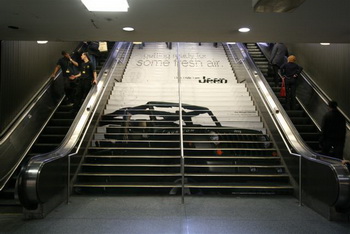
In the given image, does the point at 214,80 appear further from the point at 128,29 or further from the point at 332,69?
the point at 128,29

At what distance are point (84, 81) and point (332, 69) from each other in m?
6.31

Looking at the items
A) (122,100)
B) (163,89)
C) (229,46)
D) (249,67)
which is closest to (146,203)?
(122,100)

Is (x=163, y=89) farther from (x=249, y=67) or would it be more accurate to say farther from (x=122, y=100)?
(x=249, y=67)

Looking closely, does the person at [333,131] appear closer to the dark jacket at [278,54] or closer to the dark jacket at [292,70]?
the dark jacket at [292,70]

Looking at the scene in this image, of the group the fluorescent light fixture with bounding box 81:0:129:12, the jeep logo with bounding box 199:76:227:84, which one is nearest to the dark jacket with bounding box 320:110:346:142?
the fluorescent light fixture with bounding box 81:0:129:12

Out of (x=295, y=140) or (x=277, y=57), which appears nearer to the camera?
(x=295, y=140)

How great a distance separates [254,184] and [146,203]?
7.02 feet

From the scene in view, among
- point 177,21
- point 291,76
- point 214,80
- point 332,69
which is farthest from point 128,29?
point 214,80

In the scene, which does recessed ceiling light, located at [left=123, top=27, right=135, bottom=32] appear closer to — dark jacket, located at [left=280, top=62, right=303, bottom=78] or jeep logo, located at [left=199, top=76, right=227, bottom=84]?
dark jacket, located at [left=280, top=62, right=303, bottom=78]

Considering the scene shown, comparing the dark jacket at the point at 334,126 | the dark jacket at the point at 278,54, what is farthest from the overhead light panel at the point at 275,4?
the dark jacket at the point at 278,54

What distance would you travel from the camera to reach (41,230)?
411 cm

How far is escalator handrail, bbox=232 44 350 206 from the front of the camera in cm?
433

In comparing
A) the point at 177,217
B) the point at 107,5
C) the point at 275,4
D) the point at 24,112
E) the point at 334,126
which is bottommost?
the point at 177,217

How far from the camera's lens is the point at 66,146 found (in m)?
5.87
